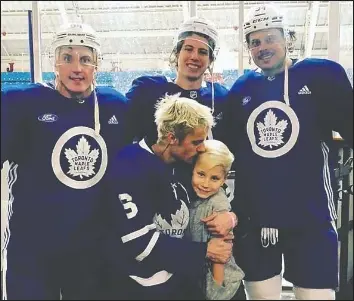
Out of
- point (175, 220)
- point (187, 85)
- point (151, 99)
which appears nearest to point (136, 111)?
point (151, 99)

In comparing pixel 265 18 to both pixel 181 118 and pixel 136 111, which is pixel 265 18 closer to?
pixel 181 118

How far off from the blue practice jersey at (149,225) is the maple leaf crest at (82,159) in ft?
0.28

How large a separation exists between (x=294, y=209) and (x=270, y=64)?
1.54ft

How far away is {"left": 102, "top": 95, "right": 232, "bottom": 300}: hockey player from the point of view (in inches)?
52.7

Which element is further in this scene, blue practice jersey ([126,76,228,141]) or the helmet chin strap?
blue practice jersey ([126,76,228,141])

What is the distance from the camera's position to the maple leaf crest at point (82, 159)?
1437 mm

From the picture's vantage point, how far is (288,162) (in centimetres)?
146

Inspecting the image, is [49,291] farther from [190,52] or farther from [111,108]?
[190,52]

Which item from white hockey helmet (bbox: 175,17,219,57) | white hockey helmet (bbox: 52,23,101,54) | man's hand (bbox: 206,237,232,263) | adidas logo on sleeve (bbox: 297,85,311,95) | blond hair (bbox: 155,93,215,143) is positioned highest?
white hockey helmet (bbox: 175,17,219,57)

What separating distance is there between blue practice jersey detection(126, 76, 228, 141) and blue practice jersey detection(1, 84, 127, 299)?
13 cm

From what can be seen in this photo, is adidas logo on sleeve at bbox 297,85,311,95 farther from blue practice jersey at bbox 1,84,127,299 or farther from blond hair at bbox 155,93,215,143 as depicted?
blue practice jersey at bbox 1,84,127,299

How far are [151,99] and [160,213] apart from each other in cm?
42

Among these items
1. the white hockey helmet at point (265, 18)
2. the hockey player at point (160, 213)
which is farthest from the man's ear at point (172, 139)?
the white hockey helmet at point (265, 18)

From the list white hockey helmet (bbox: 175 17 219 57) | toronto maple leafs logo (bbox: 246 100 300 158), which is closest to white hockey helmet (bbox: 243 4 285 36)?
white hockey helmet (bbox: 175 17 219 57)
